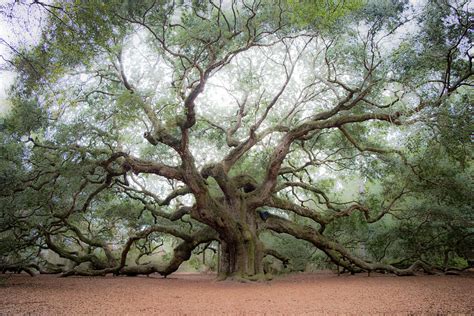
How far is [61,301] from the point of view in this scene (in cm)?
499

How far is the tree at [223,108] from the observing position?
664 centimetres

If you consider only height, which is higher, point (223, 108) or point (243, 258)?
point (223, 108)

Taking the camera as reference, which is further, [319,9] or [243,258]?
[243,258]

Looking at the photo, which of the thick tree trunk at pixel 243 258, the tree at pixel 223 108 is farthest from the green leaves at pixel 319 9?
the thick tree trunk at pixel 243 258

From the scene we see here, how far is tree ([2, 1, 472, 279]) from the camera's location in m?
6.64

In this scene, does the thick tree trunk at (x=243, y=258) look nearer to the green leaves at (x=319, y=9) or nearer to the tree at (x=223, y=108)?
the tree at (x=223, y=108)

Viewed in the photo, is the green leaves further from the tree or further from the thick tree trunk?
the thick tree trunk

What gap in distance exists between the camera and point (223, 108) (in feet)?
38.9

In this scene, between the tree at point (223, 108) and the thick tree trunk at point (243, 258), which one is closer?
the tree at point (223, 108)

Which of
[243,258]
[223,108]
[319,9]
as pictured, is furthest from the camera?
[223,108]

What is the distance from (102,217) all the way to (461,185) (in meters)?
11.8

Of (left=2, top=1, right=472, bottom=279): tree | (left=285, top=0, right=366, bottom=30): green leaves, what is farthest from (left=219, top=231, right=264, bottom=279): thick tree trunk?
(left=285, top=0, right=366, bottom=30): green leaves

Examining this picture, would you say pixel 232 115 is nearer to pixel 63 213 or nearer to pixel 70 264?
pixel 63 213

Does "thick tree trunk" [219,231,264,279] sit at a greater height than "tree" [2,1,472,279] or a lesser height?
lesser
